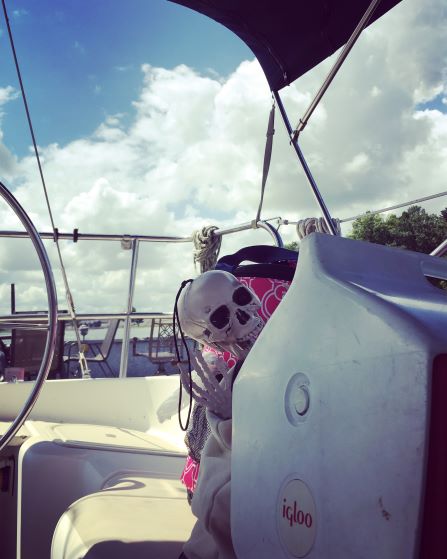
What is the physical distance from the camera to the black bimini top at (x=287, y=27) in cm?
146

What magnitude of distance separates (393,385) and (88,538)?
29.9 inches

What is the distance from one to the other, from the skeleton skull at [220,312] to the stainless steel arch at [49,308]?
0.37 m

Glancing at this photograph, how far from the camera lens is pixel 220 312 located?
1032mm

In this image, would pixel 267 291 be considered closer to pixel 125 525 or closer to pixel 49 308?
pixel 49 308

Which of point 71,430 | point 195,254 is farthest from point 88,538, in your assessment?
point 195,254

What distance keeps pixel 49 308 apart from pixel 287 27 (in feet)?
3.56

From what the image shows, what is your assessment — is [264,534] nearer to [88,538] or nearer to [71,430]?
Result: [88,538]

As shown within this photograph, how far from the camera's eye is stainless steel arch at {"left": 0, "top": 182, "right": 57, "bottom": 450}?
1.23 meters

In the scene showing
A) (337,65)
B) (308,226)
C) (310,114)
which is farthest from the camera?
(308,226)

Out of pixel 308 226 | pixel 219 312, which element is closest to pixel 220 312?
pixel 219 312

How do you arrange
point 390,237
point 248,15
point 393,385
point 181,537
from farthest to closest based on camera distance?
point 390,237 < point 248,15 < point 181,537 < point 393,385

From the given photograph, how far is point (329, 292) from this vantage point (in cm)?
53

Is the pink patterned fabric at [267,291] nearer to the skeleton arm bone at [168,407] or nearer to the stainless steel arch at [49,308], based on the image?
the stainless steel arch at [49,308]

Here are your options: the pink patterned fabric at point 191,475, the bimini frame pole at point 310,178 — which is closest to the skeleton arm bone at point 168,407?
the pink patterned fabric at point 191,475
